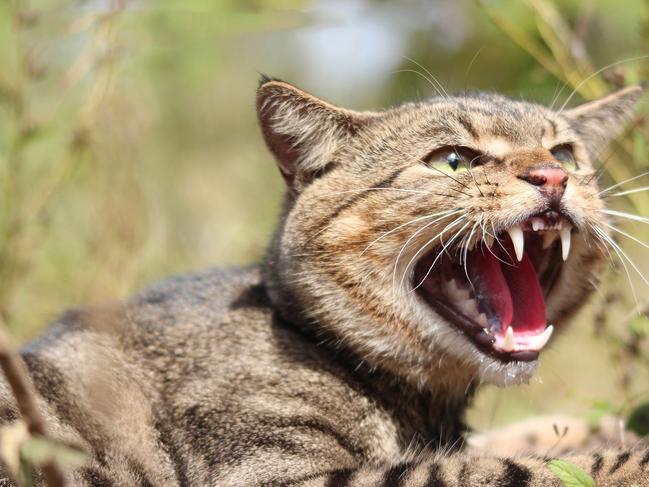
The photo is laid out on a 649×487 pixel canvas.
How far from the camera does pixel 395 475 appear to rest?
3.09 metres

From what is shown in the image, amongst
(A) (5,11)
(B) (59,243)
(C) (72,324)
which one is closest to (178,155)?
(B) (59,243)

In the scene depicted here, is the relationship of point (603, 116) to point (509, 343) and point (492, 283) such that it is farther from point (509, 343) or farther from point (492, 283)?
point (509, 343)

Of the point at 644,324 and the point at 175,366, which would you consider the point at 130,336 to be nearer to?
the point at 175,366

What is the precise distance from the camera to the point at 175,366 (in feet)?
11.8

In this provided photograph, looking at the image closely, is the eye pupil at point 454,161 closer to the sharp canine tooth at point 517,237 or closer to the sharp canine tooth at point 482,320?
the sharp canine tooth at point 517,237

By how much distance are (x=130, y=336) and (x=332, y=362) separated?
855 mm

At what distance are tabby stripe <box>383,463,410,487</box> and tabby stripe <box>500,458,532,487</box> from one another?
0.34 metres

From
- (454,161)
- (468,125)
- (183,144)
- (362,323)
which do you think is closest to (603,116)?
(468,125)

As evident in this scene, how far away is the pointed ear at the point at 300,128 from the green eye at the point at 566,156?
2.69 feet

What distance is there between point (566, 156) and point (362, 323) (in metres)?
1.17

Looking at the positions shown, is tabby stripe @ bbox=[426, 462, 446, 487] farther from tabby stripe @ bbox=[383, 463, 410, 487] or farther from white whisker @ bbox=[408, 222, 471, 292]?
white whisker @ bbox=[408, 222, 471, 292]

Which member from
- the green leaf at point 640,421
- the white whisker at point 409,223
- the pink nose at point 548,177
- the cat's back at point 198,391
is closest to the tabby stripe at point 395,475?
the cat's back at point 198,391

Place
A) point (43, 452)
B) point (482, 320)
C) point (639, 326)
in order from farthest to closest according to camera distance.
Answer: point (639, 326)
point (482, 320)
point (43, 452)

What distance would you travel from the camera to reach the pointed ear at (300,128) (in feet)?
12.0
